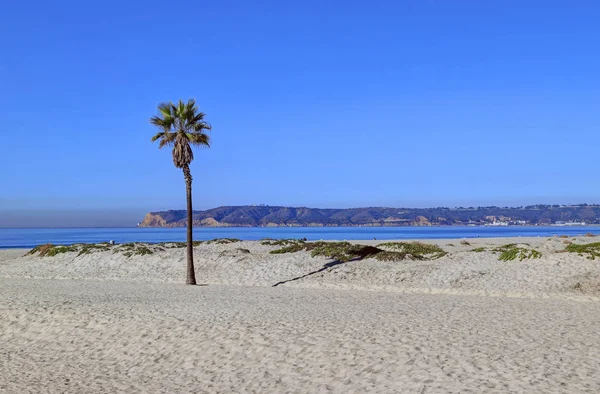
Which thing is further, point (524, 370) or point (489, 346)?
point (489, 346)

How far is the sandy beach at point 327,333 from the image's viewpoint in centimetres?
1216

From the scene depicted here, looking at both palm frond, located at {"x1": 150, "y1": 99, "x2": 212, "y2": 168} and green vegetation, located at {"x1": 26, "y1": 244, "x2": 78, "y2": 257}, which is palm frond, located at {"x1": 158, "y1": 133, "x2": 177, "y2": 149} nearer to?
palm frond, located at {"x1": 150, "y1": 99, "x2": 212, "y2": 168}

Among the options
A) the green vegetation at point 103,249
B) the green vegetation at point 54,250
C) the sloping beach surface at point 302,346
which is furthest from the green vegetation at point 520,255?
the green vegetation at point 54,250

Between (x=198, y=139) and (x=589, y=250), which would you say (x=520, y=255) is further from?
(x=198, y=139)

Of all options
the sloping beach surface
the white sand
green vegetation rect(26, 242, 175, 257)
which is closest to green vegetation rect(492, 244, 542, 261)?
the white sand

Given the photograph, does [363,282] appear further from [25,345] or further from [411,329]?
[25,345]

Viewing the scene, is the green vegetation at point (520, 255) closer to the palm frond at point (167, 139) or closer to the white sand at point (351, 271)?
the white sand at point (351, 271)

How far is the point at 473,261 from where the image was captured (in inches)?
1225

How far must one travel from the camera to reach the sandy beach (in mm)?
12156

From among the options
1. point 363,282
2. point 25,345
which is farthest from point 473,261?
point 25,345

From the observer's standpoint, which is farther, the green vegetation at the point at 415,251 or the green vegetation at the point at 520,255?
the green vegetation at the point at 415,251

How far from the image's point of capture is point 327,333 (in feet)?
50.3

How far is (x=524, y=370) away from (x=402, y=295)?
43.7 ft

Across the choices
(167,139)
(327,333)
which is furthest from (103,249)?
(327,333)
